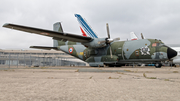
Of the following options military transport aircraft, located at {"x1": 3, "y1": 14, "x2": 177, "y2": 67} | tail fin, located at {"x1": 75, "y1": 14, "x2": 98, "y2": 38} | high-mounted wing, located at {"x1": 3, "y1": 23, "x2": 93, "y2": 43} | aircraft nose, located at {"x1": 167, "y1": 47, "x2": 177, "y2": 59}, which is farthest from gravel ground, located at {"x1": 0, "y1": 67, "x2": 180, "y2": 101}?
tail fin, located at {"x1": 75, "y1": 14, "x2": 98, "y2": 38}

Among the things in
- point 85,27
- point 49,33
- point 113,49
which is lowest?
point 113,49

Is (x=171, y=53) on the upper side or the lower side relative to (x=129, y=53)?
lower

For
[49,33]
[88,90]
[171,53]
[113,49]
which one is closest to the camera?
[88,90]

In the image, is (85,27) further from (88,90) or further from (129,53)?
(88,90)

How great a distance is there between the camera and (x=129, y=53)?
55.3 feet

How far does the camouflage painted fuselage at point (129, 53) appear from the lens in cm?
1571

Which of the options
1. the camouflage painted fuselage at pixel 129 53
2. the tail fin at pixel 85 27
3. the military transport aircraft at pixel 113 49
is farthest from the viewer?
the tail fin at pixel 85 27

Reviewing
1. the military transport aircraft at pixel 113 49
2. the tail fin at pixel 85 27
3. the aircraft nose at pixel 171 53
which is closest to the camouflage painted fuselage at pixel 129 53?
the military transport aircraft at pixel 113 49

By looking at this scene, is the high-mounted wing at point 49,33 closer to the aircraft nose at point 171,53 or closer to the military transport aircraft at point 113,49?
the military transport aircraft at point 113,49

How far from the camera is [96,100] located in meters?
1.37

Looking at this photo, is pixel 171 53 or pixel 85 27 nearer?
pixel 171 53

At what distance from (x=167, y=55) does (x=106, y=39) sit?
6.63 metres

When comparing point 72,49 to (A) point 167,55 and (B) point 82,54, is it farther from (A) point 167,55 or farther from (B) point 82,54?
(A) point 167,55

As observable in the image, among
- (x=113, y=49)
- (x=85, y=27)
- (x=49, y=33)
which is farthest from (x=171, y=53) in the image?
(x=49, y=33)
